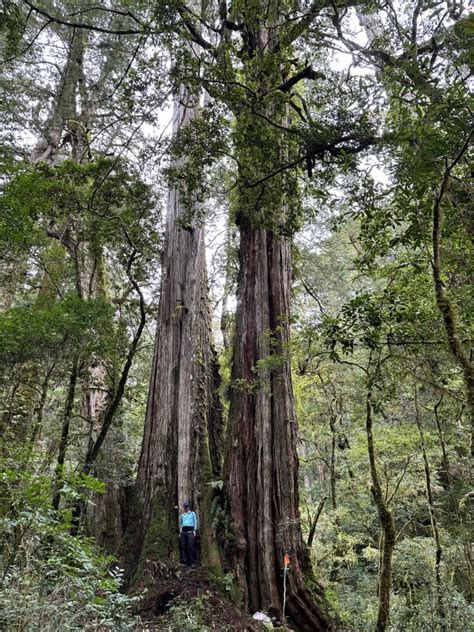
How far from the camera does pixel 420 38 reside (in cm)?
454

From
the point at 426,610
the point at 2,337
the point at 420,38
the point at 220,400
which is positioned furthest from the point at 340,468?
the point at 420,38

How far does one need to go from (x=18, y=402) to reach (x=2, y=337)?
8.32 ft

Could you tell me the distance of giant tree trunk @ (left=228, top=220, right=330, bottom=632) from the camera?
5.63m

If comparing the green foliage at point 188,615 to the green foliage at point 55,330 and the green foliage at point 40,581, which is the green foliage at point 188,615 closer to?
the green foliage at point 40,581

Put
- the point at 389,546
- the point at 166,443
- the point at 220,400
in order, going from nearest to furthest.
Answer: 1. the point at 389,546
2. the point at 166,443
3. the point at 220,400

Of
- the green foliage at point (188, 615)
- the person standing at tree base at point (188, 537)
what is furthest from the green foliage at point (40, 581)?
the person standing at tree base at point (188, 537)

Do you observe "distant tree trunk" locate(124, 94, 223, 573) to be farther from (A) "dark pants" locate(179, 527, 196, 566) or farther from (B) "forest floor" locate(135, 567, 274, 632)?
(B) "forest floor" locate(135, 567, 274, 632)

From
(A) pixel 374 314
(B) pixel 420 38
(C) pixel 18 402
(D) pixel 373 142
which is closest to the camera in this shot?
(A) pixel 374 314

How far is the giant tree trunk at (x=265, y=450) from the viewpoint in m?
5.63

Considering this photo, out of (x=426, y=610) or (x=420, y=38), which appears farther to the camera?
(x=426, y=610)

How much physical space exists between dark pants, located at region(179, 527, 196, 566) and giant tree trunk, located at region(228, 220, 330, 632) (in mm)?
600

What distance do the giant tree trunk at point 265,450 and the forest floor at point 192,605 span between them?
1.47 ft

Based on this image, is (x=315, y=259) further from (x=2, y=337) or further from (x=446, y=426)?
(x=2, y=337)

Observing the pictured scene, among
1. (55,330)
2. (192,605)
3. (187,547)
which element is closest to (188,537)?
(187,547)
